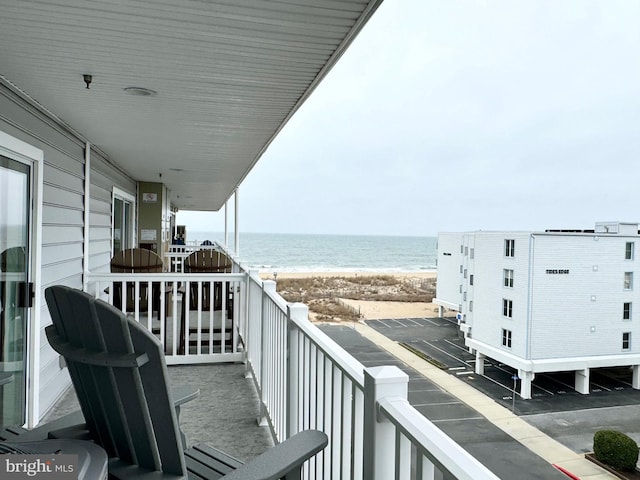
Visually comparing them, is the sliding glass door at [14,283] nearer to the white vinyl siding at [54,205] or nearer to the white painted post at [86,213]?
the white vinyl siding at [54,205]

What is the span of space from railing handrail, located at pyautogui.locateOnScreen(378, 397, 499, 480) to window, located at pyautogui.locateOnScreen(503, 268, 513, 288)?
10.9 meters

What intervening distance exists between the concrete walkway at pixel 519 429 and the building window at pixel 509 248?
3.33 m

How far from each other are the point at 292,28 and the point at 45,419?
325cm

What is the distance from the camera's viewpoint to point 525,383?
487 inches

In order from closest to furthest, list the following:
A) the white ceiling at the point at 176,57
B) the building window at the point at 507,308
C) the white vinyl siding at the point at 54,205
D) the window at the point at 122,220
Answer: the white ceiling at the point at 176,57, the white vinyl siding at the point at 54,205, the window at the point at 122,220, the building window at the point at 507,308

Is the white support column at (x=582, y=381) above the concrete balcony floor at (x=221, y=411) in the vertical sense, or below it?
below

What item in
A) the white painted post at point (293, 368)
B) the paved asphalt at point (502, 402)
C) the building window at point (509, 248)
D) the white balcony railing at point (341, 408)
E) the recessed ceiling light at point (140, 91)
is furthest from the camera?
the building window at point (509, 248)

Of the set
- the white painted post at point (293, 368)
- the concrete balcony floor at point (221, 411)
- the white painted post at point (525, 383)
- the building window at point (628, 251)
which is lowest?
the white painted post at point (525, 383)

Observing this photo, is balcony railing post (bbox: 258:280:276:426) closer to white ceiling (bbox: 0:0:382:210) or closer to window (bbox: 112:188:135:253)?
white ceiling (bbox: 0:0:382:210)

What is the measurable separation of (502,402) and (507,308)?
3363 mm

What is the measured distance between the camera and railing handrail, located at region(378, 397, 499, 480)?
697mm

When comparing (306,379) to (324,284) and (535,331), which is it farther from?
(324,284)

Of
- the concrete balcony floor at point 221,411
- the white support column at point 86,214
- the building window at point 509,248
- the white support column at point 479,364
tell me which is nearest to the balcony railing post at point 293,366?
the concrete balcony floor at point 221,411

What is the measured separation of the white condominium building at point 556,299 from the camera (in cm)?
736
